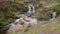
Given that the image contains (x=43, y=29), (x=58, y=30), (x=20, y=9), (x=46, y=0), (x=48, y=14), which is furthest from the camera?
(x=46, y=0)

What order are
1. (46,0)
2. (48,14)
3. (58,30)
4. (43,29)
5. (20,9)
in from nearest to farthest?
1. (58,30)
2. (43,29)
3. (48,14)
4. (20,9)
5. (46,0)

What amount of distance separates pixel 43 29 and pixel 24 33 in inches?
58.7

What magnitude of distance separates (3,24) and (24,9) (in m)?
9.97

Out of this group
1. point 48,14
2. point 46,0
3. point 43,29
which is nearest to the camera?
point 43,29

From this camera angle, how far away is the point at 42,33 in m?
13.0

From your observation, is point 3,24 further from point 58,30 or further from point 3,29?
point 58,30

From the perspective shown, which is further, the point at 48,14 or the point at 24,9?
the point at 24,9

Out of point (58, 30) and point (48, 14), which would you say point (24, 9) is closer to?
point (48, 14)

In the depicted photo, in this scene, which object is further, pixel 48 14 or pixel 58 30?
pixel 48 14

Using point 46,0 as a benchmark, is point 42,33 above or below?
below

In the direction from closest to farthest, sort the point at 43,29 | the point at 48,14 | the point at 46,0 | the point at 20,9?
the point at 43,29 < the point at 48,14 < the point at 20,9 < the point at 46,0

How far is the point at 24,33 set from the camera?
1336 cm

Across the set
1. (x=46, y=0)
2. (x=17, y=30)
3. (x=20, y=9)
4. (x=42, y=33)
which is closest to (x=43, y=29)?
(x=42, y=33)

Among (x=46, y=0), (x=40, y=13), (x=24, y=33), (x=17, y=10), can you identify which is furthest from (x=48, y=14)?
(x=46, y=0)
